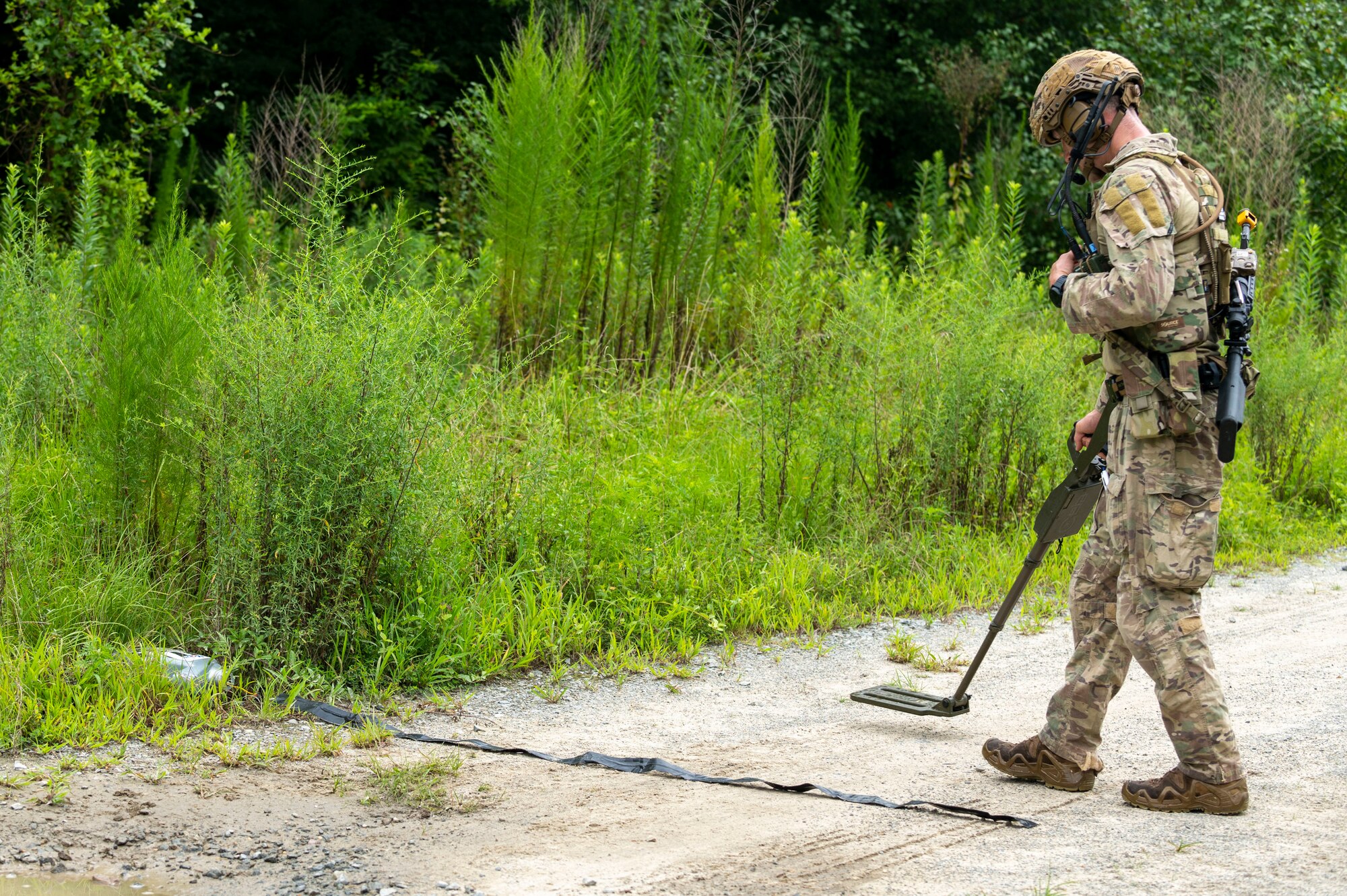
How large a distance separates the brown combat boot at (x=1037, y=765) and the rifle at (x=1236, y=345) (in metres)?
0.99

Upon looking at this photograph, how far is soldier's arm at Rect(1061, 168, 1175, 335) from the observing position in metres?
3.51

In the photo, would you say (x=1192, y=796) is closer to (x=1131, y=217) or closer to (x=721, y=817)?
(x=721, y=817)

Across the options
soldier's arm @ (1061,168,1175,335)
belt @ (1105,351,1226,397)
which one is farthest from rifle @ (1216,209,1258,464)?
soldier's arm @ (1061,168,1175,335)

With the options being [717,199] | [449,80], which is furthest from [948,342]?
[449,80]

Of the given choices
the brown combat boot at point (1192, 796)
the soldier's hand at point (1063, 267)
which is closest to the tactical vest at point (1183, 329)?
the soldier's hand at point (1063, 267)

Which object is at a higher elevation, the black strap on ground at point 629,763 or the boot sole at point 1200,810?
the boot sole at point 1200,810

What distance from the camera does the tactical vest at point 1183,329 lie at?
141 inches

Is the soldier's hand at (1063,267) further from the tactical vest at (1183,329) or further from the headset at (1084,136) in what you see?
the tactical vest at (1183,329)

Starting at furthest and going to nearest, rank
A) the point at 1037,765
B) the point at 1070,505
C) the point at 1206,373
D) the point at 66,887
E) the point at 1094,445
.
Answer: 1. the point at 1070,505
2. the point at 1094,445
3. the point at 1037,765
4. the point at 1206,373
5. the point at 66,887

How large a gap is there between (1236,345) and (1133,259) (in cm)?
40

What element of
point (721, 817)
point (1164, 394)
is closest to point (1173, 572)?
point (1164, 394)

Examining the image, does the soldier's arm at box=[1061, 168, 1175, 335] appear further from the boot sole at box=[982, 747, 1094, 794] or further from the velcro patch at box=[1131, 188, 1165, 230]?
the boot sole at box=[982, 747, 1094, 794]

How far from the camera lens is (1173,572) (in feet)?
11.6

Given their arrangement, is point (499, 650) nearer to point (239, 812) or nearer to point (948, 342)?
point (239, 812)
